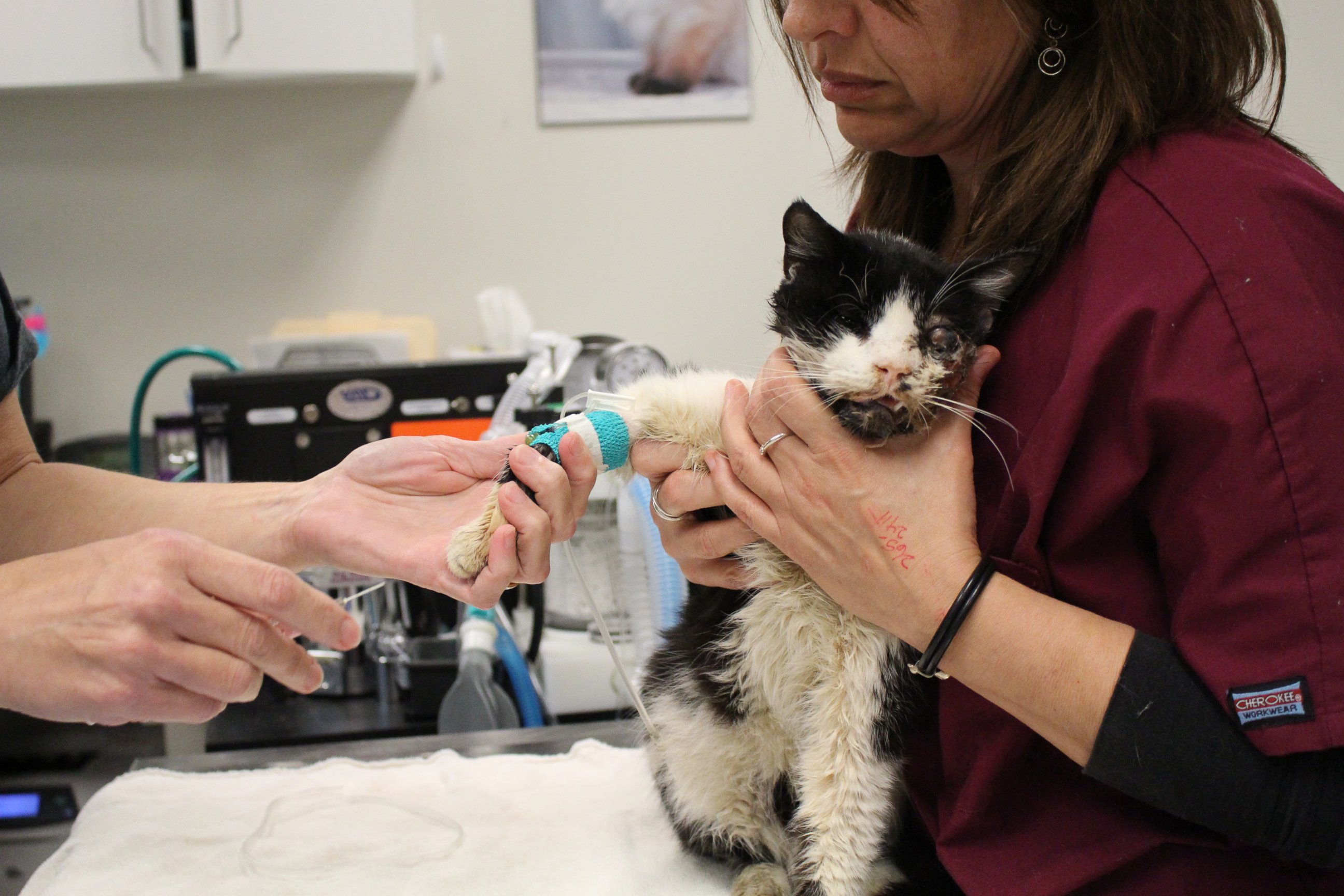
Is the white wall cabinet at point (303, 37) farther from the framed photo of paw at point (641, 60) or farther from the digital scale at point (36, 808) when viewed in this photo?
the digital scale at point (36, 808)

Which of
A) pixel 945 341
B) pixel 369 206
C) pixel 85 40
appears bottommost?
pixel 945 341

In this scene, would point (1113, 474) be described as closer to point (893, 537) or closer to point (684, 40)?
point (893, 537)

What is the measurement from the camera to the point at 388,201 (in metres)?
2.85

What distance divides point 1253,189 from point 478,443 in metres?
0.85

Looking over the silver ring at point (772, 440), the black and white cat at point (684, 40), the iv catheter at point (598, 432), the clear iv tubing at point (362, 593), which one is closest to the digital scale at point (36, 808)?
the clear iv tubing at point (362, 593)

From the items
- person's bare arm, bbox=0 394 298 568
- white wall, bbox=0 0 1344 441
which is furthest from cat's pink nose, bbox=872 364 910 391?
white wall, bbox=0 0 1344 441

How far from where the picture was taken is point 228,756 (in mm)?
1387

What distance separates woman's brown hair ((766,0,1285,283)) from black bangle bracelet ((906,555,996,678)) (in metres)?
0.29

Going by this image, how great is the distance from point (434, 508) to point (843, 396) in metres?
0.53

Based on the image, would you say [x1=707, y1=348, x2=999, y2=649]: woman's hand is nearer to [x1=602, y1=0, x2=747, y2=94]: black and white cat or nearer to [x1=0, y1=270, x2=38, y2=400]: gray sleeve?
[x1=0, y1=270, x2=38, y2=400]: gray sleeve

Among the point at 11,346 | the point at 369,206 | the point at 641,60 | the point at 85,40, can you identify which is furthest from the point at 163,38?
the point at 11,346

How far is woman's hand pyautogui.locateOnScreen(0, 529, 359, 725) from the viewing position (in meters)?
0.74

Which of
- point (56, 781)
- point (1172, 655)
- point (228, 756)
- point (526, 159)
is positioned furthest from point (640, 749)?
point (526, 159)

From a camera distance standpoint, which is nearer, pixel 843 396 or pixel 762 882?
pixel 843 396
